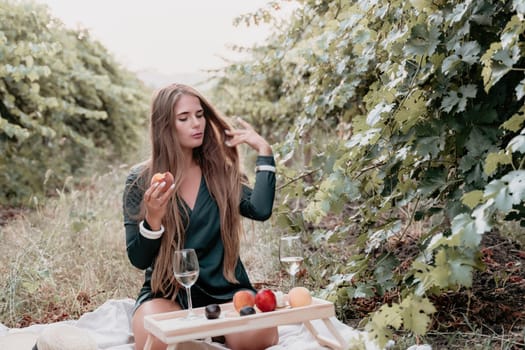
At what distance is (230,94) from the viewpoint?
8734 millimetres

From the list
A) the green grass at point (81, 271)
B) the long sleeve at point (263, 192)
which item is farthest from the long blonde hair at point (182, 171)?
the green grass at point (81, 271)

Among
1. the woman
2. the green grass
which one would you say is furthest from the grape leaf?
the woman

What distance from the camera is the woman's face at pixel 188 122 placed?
3.33 m

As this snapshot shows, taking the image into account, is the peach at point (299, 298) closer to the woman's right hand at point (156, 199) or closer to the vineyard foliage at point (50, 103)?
the woman's right hand at point (156, 199)

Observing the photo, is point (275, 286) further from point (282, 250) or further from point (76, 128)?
point (76, 128)

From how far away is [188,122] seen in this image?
333 centimetres

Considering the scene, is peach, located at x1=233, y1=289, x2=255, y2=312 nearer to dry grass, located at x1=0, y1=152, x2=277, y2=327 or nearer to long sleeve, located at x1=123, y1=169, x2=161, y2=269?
long sleeve, located at x1=123, y1=169, x2=161, y2=269

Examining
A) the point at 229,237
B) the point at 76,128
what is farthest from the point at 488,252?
the point at 76,128

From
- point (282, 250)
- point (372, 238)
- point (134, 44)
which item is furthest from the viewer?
point (134, 44)

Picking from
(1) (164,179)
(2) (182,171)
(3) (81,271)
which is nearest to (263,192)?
(2) (182,171)

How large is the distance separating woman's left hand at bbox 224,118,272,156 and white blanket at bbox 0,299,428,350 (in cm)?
91

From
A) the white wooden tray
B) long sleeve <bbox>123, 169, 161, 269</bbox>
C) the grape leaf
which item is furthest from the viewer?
long sleeve <bbox>123, 169, 161, 269</bbox>

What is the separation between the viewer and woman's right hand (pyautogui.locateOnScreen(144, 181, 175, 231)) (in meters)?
2.90

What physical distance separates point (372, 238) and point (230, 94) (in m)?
5.67
